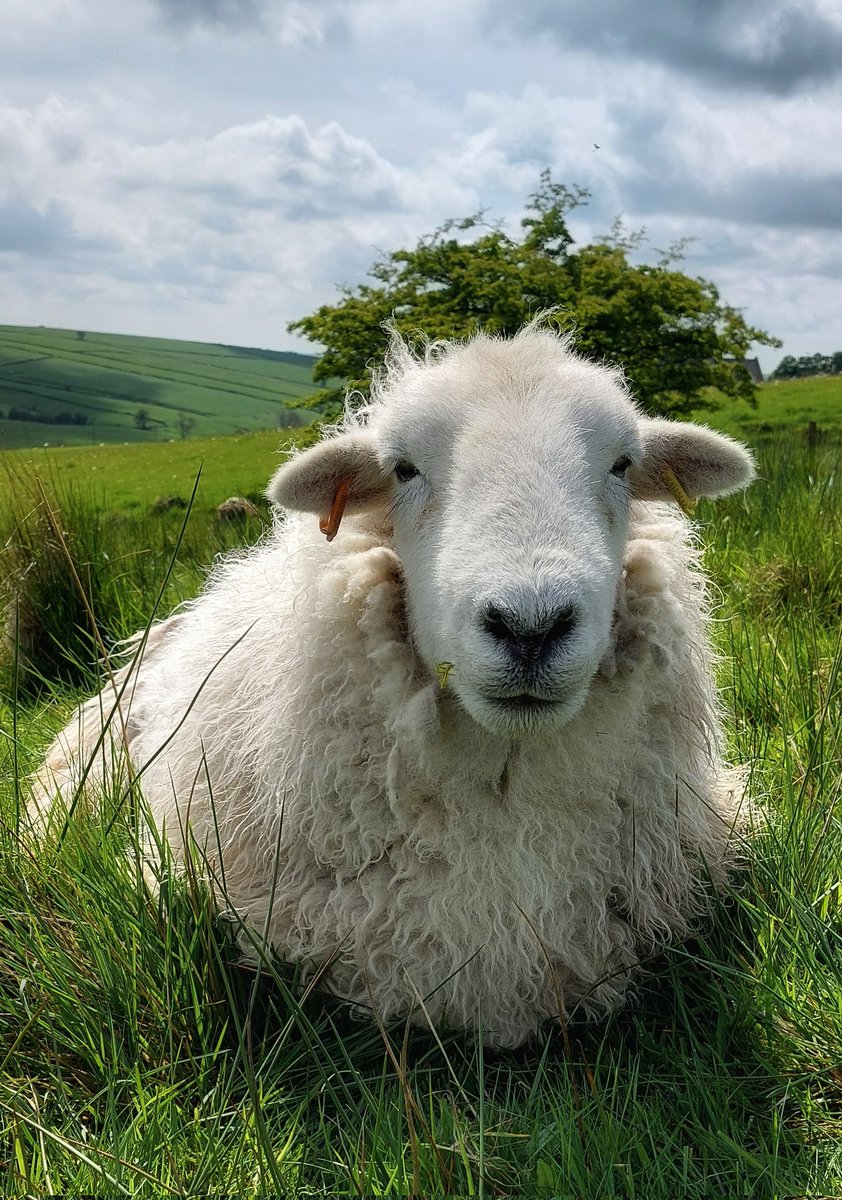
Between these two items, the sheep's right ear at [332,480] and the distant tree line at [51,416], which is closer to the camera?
the sheep's right ear at [332,480]

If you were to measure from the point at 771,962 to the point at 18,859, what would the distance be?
188 cm

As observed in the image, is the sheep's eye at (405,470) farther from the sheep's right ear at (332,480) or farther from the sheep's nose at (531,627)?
the sheep's nose at (531,627)

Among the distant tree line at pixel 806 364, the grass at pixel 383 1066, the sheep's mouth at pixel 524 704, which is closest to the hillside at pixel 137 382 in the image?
the distant tree line at pixel 806 364

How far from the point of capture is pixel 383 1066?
7.39 ft

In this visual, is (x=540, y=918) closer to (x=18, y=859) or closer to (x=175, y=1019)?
(x=175, y=1019)

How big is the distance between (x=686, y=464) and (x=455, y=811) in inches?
46.0

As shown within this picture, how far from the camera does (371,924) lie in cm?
261

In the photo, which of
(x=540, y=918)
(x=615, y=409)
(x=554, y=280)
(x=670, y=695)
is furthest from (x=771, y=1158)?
(x=554, y=280)

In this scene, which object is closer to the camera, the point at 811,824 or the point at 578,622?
the point at 578,622

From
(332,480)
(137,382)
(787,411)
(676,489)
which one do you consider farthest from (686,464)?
(137,382)

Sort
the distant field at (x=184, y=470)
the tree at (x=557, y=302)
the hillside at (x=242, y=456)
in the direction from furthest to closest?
the distant field at (x=184, y=470) < the hillside at (x=242, y=456) < the tree at (x=557, y=302)

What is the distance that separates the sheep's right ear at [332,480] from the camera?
2643 mm

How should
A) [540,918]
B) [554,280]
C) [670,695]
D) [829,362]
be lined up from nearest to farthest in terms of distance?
[540,918], [670,695], [554,280], [829,362]

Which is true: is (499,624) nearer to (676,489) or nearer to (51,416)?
(676,489)
